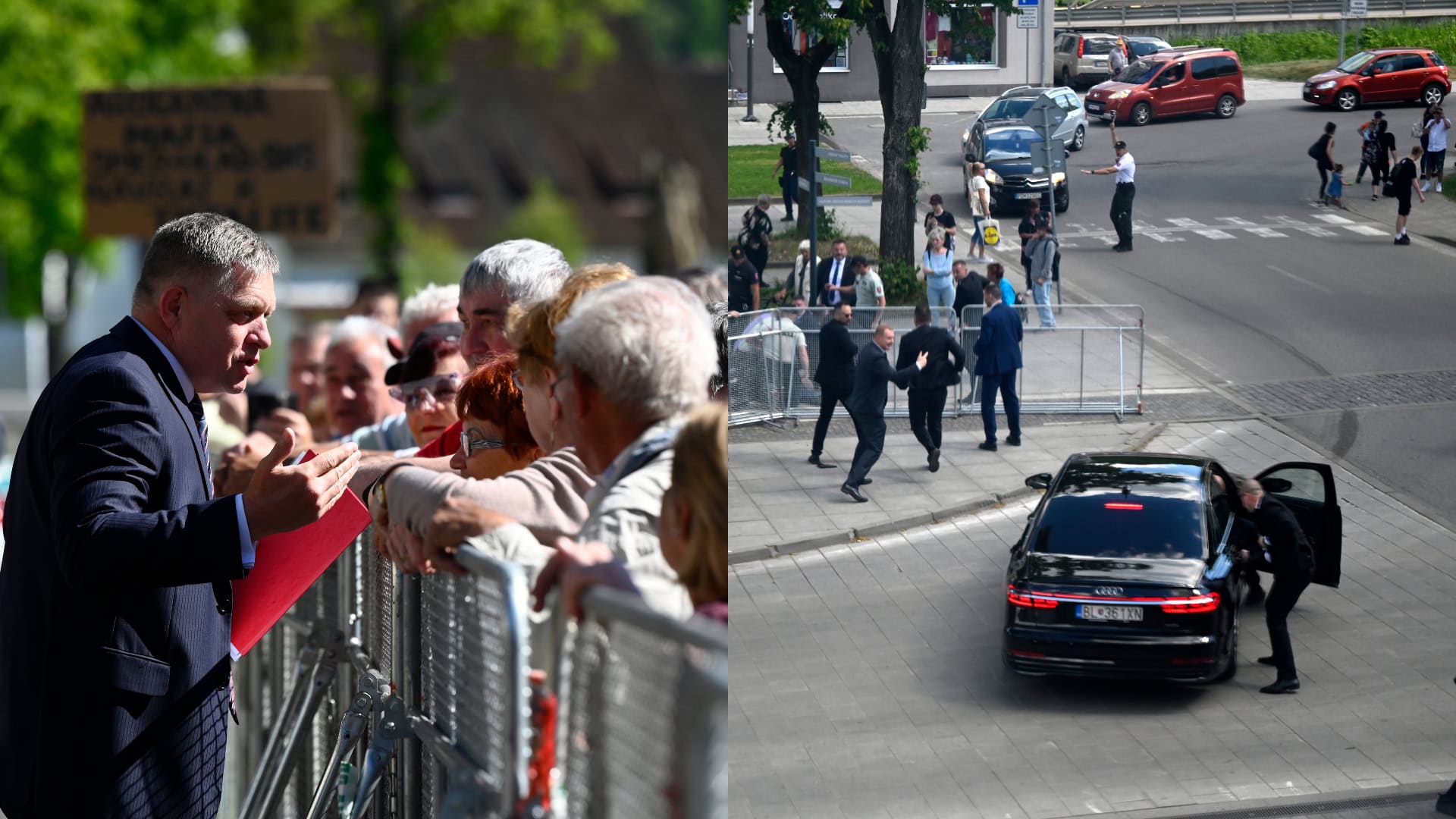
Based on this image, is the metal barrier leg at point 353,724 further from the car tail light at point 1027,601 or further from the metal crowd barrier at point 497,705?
the car tail light at point 1027,601

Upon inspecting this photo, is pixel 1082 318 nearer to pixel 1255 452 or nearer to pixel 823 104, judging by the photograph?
pixel 1255 452

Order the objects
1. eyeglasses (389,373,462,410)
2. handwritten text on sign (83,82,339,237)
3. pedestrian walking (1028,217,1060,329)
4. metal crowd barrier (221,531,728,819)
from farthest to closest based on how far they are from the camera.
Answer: handwritten text on sign (83,82,339,237), eyeglasses (389,373,462,410), pedestrian walking (1028,217,1060,329), metal crowd barrier (221,531,728,819)

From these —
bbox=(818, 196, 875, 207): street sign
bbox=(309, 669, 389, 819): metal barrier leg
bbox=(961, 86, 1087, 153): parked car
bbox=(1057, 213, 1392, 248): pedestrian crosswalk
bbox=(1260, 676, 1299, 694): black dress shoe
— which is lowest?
bbox=(309, 669, 389, 819): metal barrier leg

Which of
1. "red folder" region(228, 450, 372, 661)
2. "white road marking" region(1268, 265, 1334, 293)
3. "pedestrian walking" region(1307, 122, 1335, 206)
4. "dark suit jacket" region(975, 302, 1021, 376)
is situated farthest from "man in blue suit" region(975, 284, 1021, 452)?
Result: "red folder" region(228, 450, 372, 661)

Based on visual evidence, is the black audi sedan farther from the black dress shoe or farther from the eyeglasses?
the eyeglasses

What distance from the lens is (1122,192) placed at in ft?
10.3

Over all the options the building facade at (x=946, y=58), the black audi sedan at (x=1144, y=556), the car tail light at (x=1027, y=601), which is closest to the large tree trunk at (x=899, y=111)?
the building facade at (x=946, y=58)

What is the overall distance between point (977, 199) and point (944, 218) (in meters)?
0.08

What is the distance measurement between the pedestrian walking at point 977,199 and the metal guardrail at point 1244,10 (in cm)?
45

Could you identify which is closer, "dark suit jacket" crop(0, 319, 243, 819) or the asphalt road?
"dark suit jacket" crop(0, 319, 243, 819)

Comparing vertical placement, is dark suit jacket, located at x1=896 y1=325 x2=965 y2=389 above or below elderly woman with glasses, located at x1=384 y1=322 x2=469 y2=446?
above

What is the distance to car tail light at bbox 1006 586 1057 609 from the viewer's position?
9.36ft

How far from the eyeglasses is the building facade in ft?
4.69

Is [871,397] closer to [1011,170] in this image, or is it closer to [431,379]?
[1011,170]
